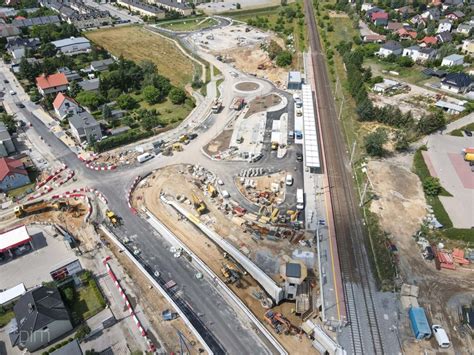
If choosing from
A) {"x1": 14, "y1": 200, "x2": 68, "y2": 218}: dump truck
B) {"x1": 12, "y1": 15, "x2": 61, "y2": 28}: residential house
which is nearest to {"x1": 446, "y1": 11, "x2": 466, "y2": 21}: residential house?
{"x1": 14, "y1": 200, "x2": 68, "y2": 218}: dump truck

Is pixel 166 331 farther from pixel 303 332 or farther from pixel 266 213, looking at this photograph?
pixel 266 213

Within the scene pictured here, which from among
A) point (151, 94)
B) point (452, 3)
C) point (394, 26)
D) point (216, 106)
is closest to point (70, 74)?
point (151, 94)

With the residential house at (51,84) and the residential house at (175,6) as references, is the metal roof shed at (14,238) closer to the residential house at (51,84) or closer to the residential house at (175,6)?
the residential house at (51,84)

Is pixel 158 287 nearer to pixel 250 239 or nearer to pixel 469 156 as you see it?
pixel 250 239

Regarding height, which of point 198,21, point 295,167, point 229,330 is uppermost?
point 198,21

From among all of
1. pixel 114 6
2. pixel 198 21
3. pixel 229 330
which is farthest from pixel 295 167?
pixel 114 6

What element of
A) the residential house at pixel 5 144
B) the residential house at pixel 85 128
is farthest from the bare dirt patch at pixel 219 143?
the residential house at pixel 5 144

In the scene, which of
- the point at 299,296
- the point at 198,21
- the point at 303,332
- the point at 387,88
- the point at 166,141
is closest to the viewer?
the point at 303,332

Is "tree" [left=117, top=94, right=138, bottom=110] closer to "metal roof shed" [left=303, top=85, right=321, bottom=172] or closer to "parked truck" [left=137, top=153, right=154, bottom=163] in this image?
"parked truck" [left=137, top=153, right=154, bottom=163]
